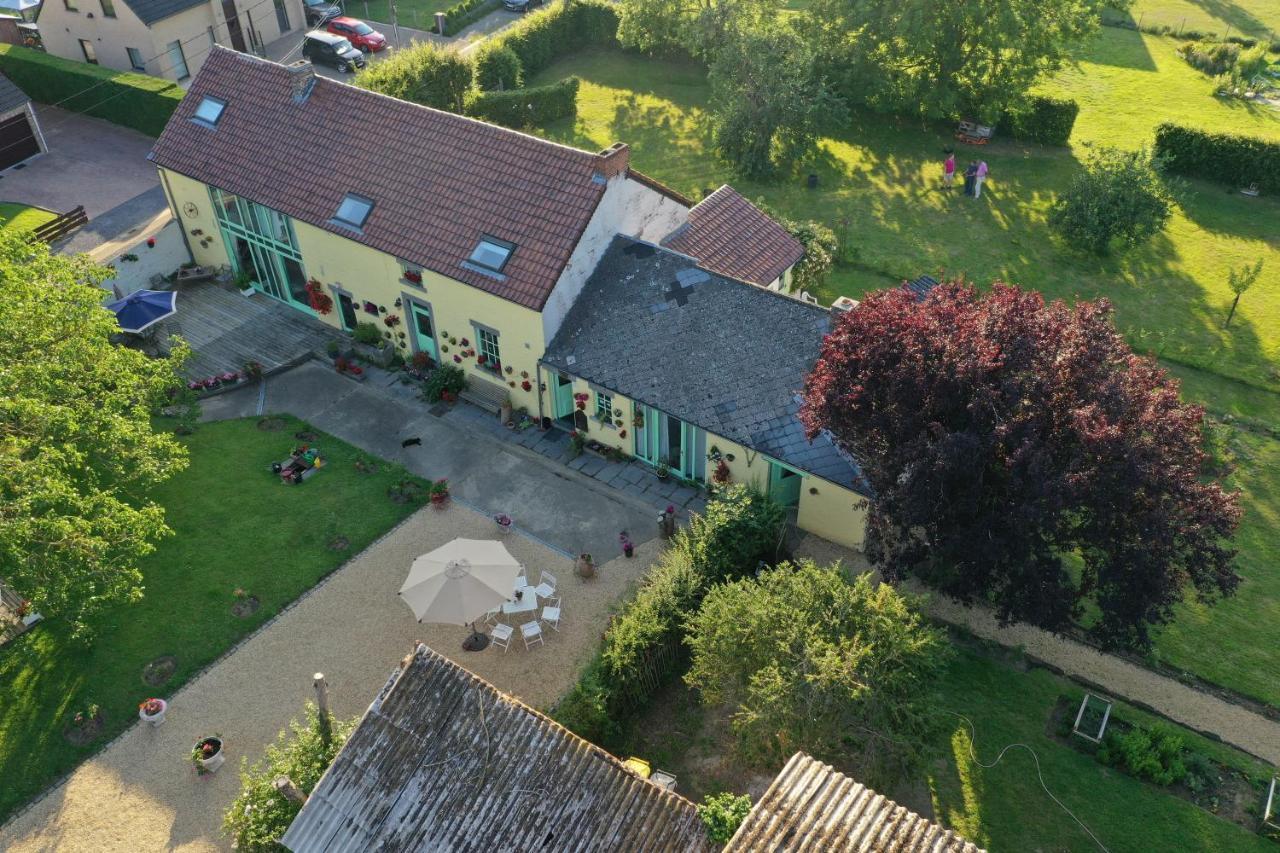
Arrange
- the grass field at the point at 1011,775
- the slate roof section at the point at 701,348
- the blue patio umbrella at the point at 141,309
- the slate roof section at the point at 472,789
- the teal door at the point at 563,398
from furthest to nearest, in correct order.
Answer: the blue patio umbrella at the point at 141,309, the teal door at the point at 563,398, the slate roof section at the point at 701,348, the grass field at the point at 1011,775, the slate roof section at the point at 472,789

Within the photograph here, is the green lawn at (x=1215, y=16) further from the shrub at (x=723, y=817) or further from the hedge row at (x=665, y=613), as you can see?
the shrub at (x=723, y=817)

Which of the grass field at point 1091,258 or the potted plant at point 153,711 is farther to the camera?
the grass field at point 1091,258

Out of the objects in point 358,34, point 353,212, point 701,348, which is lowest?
point 358,34

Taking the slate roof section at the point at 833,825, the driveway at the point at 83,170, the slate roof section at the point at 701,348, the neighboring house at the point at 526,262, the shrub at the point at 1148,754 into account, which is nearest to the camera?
the slate roof section at the point at 833,825

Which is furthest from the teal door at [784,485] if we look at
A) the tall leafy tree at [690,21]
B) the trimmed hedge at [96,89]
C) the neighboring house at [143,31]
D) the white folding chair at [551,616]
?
the neighboring house at [143,31]

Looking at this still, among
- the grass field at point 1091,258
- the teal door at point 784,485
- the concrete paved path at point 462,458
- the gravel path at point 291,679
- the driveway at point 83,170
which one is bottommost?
the grass field at point 1091,258

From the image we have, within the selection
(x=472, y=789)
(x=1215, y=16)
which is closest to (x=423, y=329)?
(x=472, y=789)

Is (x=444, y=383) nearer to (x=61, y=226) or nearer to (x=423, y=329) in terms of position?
(x=423, y=329)
